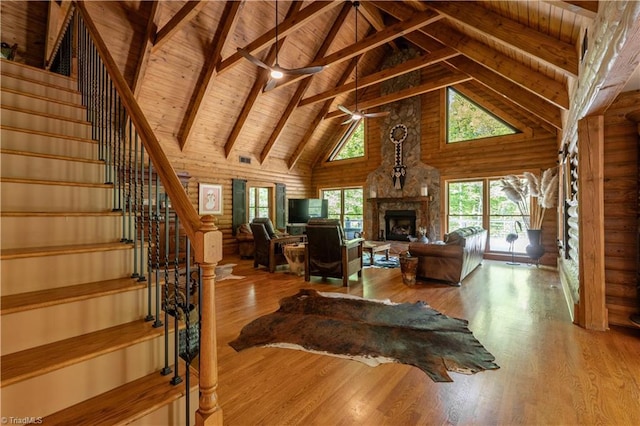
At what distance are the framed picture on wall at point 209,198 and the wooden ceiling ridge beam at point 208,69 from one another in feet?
3.73

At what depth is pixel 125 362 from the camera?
53.4 inches

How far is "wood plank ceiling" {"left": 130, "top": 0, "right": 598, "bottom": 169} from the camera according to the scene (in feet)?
11.0

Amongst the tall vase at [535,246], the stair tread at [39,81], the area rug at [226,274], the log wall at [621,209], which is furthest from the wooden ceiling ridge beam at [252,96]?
the tall vase at [535,246]

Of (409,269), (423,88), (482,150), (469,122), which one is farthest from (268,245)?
(469,122)

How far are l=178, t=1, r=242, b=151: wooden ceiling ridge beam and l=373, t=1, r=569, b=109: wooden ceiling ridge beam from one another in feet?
10.6

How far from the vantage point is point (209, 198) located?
307 inches

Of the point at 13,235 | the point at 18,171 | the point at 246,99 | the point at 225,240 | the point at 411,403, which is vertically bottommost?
the point at 411,403

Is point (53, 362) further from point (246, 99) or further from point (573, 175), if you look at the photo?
point (246, 99)

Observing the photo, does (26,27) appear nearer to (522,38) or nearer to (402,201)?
(522,38)

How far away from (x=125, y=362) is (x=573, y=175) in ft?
17.0

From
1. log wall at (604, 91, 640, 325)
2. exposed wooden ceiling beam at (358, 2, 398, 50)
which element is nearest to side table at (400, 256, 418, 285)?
log wall at (604, 91, 640, 325)

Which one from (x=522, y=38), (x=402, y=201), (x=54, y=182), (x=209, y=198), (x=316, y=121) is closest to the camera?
(x=54, y=182)

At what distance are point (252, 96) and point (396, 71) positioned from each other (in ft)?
11.6

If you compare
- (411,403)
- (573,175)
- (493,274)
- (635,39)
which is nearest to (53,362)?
(411,403)
